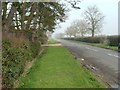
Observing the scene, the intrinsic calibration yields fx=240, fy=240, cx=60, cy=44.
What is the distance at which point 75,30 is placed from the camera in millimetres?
119250

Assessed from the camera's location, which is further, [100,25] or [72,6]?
[100,25]

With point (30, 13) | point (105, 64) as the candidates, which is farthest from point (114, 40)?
point (105, 64)

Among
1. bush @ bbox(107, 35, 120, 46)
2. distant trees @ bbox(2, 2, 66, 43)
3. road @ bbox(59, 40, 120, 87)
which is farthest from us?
bush @ bbox(107, 35, 120, 46)

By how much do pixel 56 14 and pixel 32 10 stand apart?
3488 mm

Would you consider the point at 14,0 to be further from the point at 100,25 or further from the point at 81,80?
the point at 100,25

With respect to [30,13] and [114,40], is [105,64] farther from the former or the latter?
[114,40]

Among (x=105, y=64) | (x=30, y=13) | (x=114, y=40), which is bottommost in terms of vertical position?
(x=114, y=40)

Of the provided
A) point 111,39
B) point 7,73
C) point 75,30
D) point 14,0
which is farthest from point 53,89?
point 75,30

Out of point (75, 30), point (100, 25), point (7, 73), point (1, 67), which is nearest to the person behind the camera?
point (1, 67)

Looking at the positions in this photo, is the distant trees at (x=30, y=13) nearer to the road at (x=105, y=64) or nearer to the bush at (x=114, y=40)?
the road at (x=105, y=64)

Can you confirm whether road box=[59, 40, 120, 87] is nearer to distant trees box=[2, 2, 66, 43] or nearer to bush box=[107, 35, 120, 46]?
distant trees box=[2, 2, 66, 43]

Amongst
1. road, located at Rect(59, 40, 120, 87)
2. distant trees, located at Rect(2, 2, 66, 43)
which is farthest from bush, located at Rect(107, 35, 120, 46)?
distant trees, located at Rect(2, 2, 66, 43)

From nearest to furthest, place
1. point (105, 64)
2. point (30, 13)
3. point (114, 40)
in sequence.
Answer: point (105, 64), point (30, 13), point (114, 40)

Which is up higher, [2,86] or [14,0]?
[14,0]
